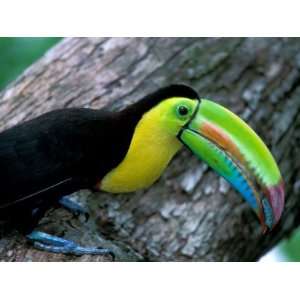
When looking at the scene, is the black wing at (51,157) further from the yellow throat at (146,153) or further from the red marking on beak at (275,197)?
the red marking on beak at (275,197)

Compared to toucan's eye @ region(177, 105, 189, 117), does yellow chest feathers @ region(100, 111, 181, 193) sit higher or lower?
lower

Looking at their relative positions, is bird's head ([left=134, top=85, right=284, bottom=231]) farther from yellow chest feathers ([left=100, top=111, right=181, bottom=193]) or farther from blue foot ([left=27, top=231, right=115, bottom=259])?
blue foot ([left=27, top=231, right=115, bottom=259])

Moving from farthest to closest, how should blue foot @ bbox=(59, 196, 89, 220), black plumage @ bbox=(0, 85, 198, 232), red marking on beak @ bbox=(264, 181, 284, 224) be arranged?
blue foot @ bbox=(59, 196, 89, 220) < black plumage @ bbox=(0, 85, 198, 232) < red marking on beak @ bbox=(264, 181, 284, 224)

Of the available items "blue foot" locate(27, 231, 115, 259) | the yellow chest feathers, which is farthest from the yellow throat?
"blue foot" locate(27, 231, 115, 259)

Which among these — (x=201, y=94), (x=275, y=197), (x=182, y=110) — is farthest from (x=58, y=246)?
(x=201, y=94)

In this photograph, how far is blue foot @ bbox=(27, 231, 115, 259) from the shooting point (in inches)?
81.7

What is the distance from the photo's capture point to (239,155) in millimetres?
1958

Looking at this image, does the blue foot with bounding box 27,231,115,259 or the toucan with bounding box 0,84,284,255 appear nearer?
the toucan with bounding box 0,84,284,255

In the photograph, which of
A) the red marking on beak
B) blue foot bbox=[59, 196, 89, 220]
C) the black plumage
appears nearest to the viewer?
the red marking on beak

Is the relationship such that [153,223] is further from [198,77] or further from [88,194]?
[198,77]

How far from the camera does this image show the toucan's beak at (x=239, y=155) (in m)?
1.94

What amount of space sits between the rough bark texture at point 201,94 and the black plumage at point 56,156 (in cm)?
15

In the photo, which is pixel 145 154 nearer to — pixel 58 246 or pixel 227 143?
pixel 227 143

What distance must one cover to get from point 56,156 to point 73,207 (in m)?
0.26
